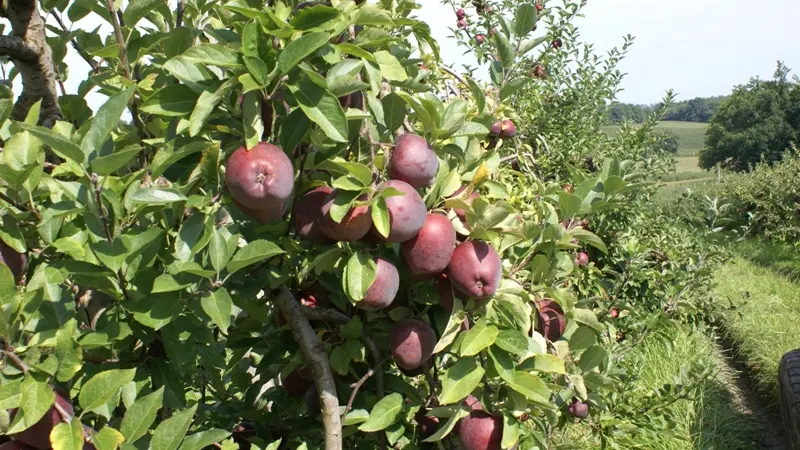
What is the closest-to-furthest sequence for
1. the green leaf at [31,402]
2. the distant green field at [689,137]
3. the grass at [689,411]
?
1. the green leaf at [31,402]
2. the grass at [689,411]
3. the distant green field at [689,137]

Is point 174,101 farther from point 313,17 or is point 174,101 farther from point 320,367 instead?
point 320,367

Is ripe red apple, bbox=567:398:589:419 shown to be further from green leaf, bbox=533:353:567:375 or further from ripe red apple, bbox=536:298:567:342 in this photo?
green leaf, bbox=533:353:567:375

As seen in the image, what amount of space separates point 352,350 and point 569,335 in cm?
57

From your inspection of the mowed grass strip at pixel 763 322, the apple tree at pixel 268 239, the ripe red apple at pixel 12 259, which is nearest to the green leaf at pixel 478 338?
the apple tree at pixel 268 239

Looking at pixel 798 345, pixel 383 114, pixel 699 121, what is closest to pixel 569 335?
pixel 383 114

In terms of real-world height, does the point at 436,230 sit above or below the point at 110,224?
above

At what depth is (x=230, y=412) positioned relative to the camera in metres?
1.51

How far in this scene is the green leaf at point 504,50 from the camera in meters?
1.32

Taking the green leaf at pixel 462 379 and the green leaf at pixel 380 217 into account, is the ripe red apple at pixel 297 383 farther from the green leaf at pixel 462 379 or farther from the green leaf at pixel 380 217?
the green leaf at pixel 380 217

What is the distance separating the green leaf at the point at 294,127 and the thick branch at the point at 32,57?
2.02 ft

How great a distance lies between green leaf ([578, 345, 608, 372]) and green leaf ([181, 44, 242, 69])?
1086 mm

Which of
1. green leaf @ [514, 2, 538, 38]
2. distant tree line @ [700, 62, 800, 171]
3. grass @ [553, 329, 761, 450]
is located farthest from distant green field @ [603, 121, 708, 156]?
green leaf @ [514, 2, 538, 38]

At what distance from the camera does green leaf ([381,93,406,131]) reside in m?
1.17

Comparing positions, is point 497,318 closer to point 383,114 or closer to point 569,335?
point 569,335
